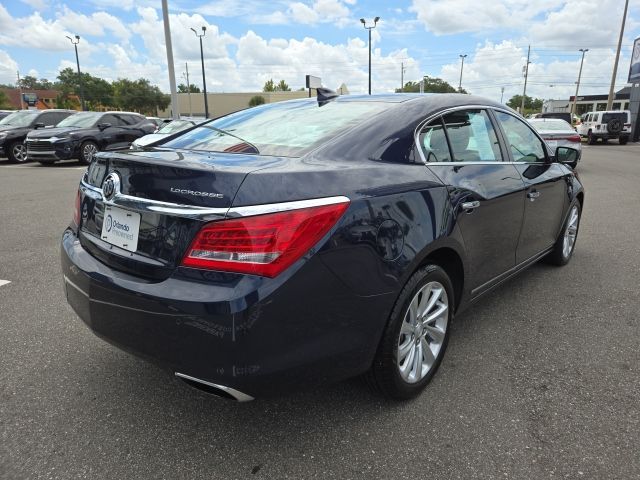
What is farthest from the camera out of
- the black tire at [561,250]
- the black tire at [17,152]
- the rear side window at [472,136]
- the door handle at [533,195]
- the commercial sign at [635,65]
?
the commercial sign at [635,65]

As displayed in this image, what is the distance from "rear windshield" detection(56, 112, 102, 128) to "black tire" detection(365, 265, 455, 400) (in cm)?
1480

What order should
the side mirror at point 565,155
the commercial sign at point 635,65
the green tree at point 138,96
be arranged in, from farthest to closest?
1. the green tree at point 138,96
2. the commercial sign at point 635,65
3. the side mirror at point 565,155

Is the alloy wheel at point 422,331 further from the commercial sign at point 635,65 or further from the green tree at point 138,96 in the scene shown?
the green tree at point 138,96

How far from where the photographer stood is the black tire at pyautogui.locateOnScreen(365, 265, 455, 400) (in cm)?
221

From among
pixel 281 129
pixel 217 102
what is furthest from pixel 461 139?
pixel 217 102

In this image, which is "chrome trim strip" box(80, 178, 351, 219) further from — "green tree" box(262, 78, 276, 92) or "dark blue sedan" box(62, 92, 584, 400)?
"green tree" box(262, 78, 276, 92)

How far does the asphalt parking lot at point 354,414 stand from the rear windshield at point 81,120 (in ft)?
41.7

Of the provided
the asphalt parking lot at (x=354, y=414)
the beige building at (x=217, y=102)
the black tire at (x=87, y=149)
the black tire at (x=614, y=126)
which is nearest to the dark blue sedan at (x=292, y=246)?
the asphalt parking lot at (x=354, y=414)

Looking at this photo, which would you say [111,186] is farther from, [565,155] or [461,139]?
[565,155]

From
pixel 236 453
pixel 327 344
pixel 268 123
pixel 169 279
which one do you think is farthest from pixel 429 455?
pixel 268 123

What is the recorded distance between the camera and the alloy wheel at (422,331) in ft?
7.89

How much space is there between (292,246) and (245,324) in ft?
1.09

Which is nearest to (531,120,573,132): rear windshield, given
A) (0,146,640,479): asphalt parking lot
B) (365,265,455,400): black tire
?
(0,146,640,479): asphalt parking lot

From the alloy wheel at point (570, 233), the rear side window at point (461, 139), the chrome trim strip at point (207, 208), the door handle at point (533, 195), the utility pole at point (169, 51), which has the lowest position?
the alloy wheel at point (570, 233)
